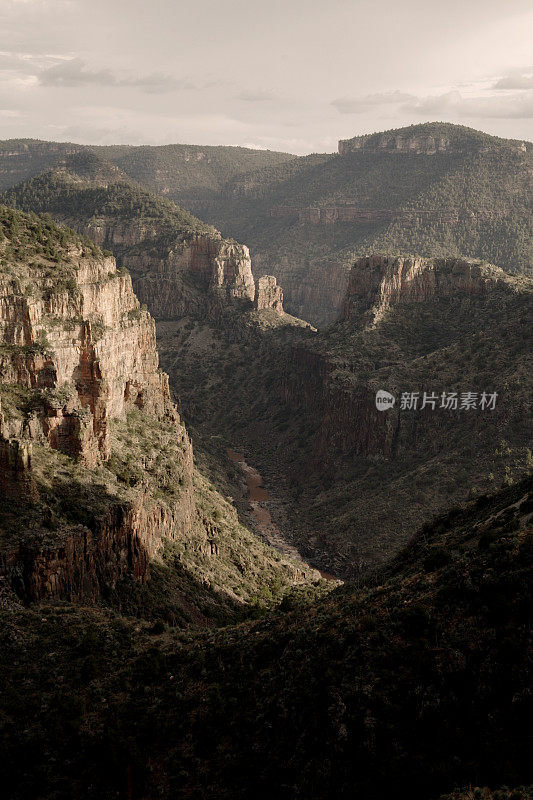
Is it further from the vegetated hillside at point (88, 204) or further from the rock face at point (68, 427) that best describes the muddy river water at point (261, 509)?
the vegetated hillside at point (88, 204)

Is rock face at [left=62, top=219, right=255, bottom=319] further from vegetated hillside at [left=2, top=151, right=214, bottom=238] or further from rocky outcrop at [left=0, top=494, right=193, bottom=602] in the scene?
rocky outcrop at [left=0, top=494, right=193, bottom=602]

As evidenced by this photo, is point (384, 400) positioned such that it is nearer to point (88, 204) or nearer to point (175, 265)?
point (175, 265)

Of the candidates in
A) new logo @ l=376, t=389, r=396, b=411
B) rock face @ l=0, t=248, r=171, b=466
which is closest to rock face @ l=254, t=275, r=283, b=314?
new logo @ l=376, t=389, r=396, b=411

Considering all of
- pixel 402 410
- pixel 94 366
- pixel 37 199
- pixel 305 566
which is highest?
pixel 37 199

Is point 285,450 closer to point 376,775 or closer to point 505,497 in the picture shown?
point 505,497

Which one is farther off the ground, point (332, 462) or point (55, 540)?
point (55, 540)

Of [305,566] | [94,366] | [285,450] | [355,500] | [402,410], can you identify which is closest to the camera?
[94,366]

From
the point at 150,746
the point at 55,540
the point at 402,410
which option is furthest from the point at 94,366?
the point at 402,410
